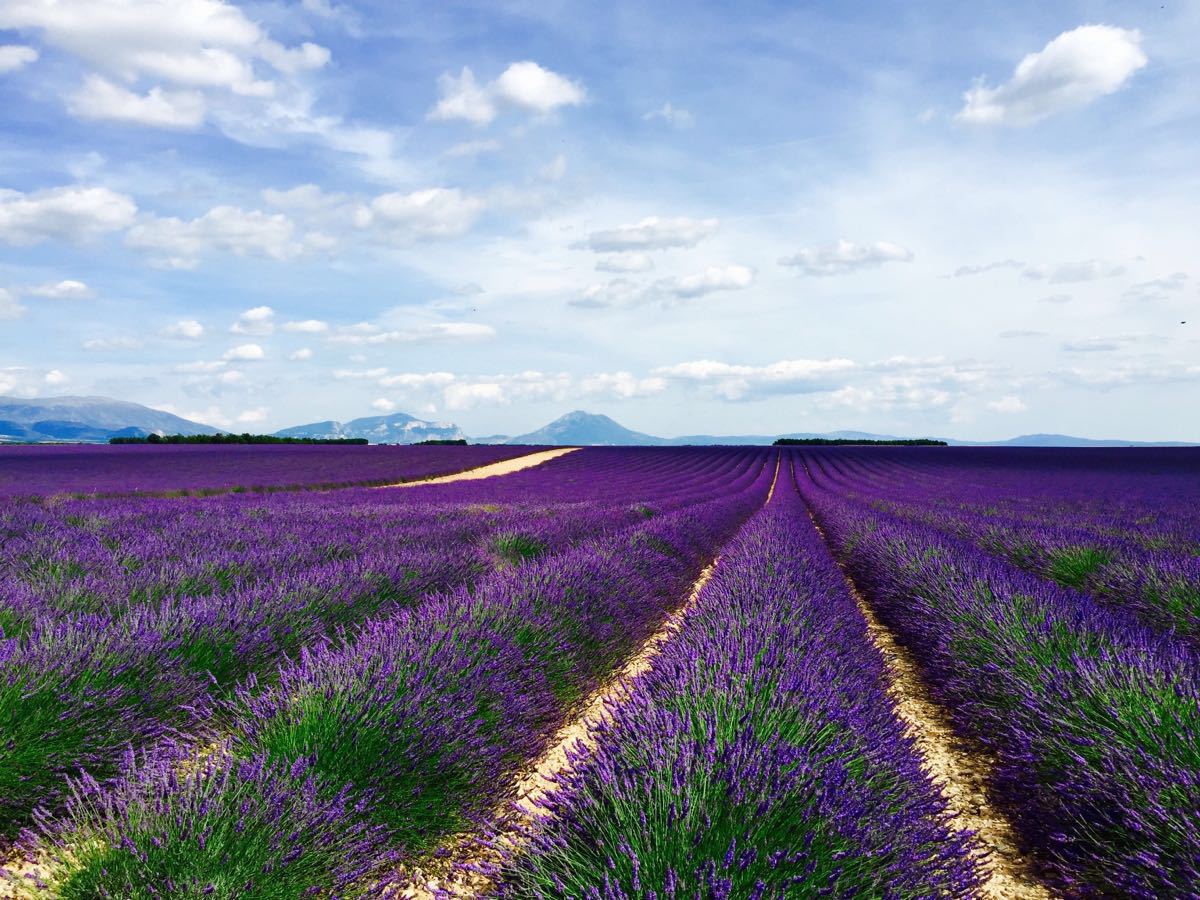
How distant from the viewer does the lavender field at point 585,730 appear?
1.56 m

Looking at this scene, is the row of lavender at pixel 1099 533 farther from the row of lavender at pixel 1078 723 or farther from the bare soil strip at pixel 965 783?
the bare soil strip at pixel 965 783

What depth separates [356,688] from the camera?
232 cm

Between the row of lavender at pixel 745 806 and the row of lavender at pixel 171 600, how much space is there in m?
1.72

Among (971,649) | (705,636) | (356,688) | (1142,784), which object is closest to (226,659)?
(356,688)

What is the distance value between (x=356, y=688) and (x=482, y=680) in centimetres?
55

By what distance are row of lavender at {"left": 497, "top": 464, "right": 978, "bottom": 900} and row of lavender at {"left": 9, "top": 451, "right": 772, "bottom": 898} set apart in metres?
0.50

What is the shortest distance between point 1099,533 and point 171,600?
9.72 metres

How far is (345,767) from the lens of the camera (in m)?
2.07

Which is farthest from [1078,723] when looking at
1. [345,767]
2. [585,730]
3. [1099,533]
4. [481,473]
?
[481,473]

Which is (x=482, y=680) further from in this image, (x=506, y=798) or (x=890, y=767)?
(x=890, y=767)

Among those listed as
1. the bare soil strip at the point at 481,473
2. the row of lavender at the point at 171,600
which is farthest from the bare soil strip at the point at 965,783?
the bare soil strip at the point at 481,473

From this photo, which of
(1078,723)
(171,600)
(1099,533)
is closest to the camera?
(1078,723)

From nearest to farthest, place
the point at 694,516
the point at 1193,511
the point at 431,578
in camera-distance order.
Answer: the point at 431,578 → the point at 694,516 → the point at 1193,511

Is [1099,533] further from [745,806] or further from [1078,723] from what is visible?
[745,806]
